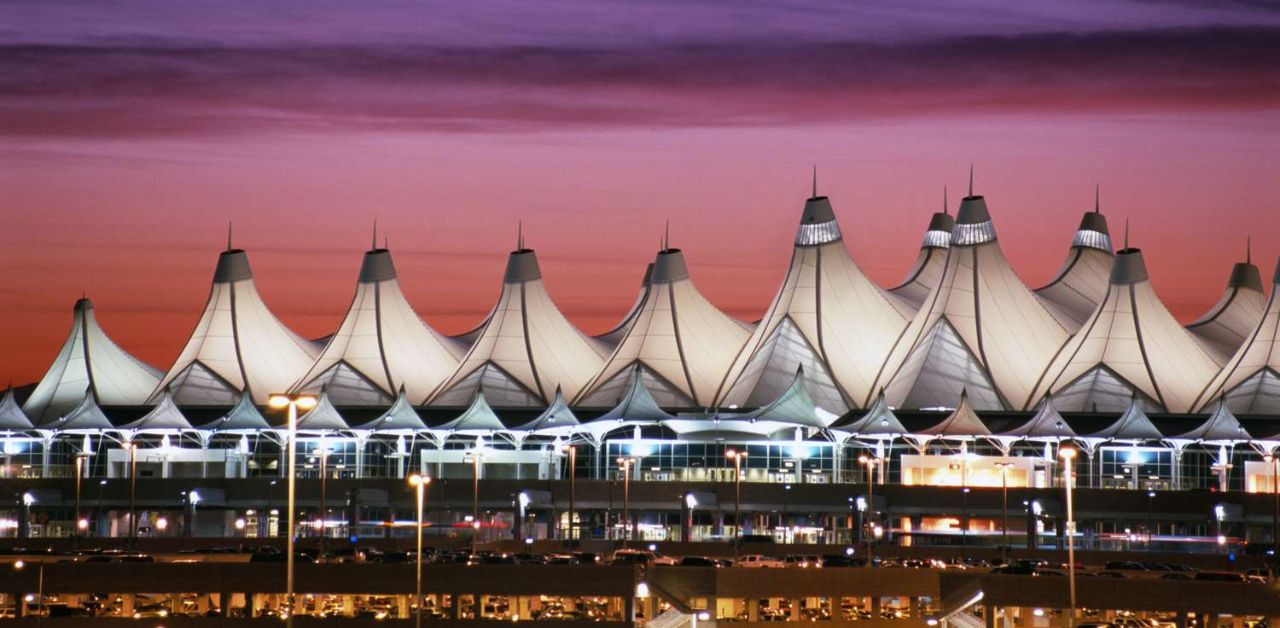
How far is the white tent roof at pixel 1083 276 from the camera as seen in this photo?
116m

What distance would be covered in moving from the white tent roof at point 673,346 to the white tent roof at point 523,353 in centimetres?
232

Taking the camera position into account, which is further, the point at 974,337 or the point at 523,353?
the point at 523,353

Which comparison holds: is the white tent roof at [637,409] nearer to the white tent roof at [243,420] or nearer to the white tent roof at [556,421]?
the white tent roof at [556,421]

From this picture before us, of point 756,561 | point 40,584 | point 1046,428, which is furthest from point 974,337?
point 40,584

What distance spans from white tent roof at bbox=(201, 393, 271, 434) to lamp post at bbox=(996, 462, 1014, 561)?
32.6 meters

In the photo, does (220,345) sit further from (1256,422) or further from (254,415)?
(1256,422)

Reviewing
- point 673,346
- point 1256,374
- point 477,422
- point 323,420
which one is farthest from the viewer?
point 673,346

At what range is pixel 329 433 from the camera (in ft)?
351

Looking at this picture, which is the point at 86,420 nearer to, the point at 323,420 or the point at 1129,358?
the point at 323,420

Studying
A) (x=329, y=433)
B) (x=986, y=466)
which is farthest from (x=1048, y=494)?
(x=329, y=433)

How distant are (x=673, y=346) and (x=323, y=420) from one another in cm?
1786

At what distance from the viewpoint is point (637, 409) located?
10256 cm

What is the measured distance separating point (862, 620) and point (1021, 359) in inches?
1950

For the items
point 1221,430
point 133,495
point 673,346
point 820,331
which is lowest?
point 133,495
